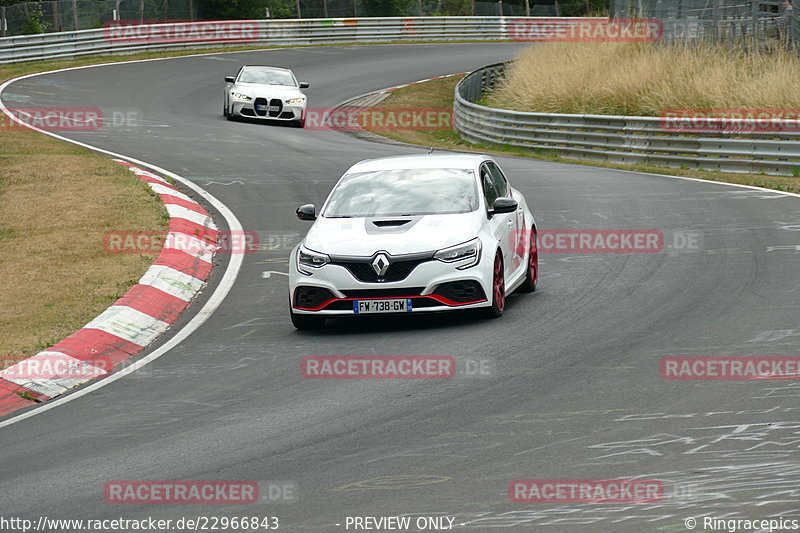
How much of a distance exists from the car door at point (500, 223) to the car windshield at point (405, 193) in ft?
0.70

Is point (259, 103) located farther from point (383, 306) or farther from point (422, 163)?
point (383, 306)

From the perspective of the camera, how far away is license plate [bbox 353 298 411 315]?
10.1 metres

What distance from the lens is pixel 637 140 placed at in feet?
78.5

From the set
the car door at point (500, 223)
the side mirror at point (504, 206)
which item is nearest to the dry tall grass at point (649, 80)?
the car door at point (500, 223)

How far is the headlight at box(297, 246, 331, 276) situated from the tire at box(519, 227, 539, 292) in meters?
2.42

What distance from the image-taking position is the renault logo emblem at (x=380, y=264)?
10.1m

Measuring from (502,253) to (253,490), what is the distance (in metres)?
5.04

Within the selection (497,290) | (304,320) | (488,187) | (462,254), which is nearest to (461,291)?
(462,254)

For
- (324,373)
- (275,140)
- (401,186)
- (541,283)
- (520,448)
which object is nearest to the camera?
(520,448)

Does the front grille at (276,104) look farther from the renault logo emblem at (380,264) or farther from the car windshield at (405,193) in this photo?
the renault logo emblem at (380,264)

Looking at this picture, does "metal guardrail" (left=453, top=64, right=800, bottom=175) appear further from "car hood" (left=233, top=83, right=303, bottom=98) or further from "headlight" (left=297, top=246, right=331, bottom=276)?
"headlight" (left=297, top=246, right=331, bottom=276)

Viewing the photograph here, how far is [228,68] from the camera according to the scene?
4294cm

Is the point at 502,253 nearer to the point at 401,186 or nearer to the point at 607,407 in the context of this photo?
the point at 401,186

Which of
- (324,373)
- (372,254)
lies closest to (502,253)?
(372,254)
